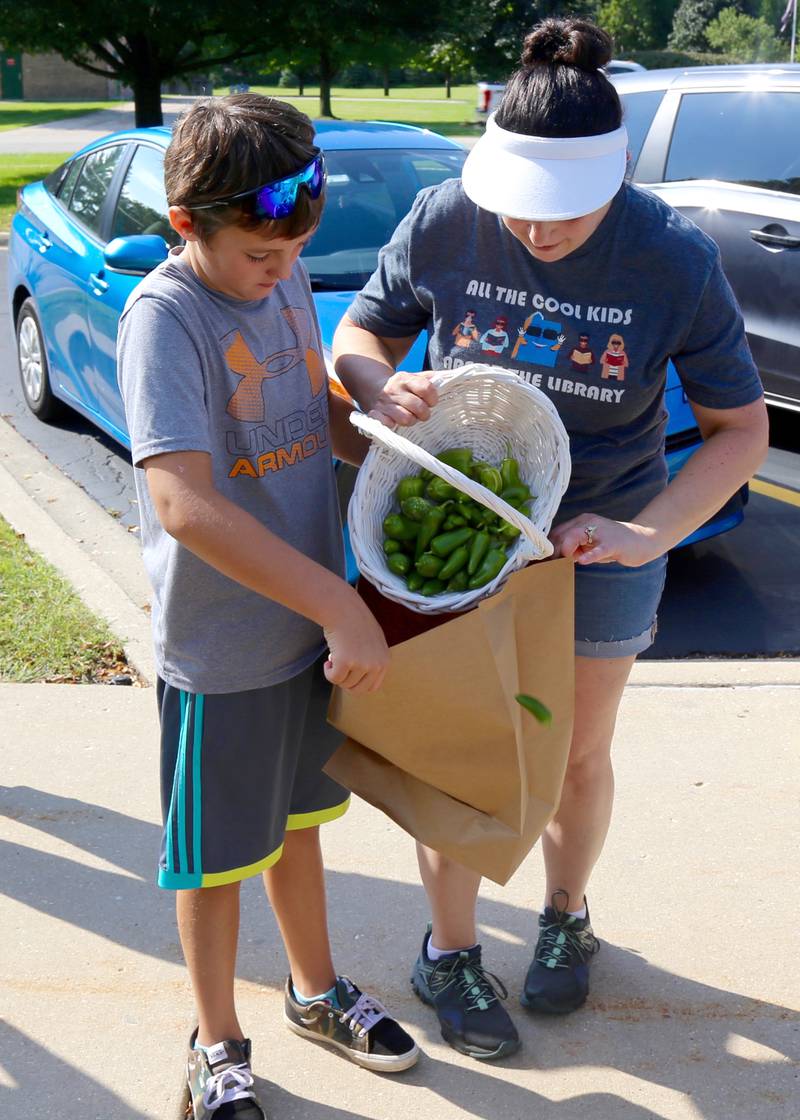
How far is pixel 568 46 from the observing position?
6.86 ft

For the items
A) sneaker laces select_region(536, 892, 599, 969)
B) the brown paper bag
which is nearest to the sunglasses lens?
the brown paper bag

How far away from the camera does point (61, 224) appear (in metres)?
6.37

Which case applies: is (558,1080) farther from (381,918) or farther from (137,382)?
(137,382)

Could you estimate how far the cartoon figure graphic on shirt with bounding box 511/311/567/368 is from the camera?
2.23m

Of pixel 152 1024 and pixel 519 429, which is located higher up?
pixel 519 429

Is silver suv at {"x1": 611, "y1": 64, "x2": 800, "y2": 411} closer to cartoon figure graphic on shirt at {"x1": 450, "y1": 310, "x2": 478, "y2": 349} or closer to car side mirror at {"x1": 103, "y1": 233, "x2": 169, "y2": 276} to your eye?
car side mirror at {"x1": 103, "y1": 233, "x2": 169, "y2": 276}

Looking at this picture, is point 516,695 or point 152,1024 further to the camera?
point 152,1024

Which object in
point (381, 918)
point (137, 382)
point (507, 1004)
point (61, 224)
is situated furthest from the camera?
point (61, 224)

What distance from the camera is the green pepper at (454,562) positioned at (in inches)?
82.0

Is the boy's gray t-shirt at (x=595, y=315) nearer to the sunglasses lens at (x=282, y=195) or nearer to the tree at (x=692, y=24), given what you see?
the sunglasses lens at (x=282, y=195)

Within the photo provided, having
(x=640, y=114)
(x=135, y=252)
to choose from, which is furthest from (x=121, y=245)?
(x=640, y=114)

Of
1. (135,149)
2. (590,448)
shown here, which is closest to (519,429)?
(590,448)

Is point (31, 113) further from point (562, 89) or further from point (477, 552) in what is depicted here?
point (477, 552)

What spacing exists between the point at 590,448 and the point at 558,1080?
1.21 metres
